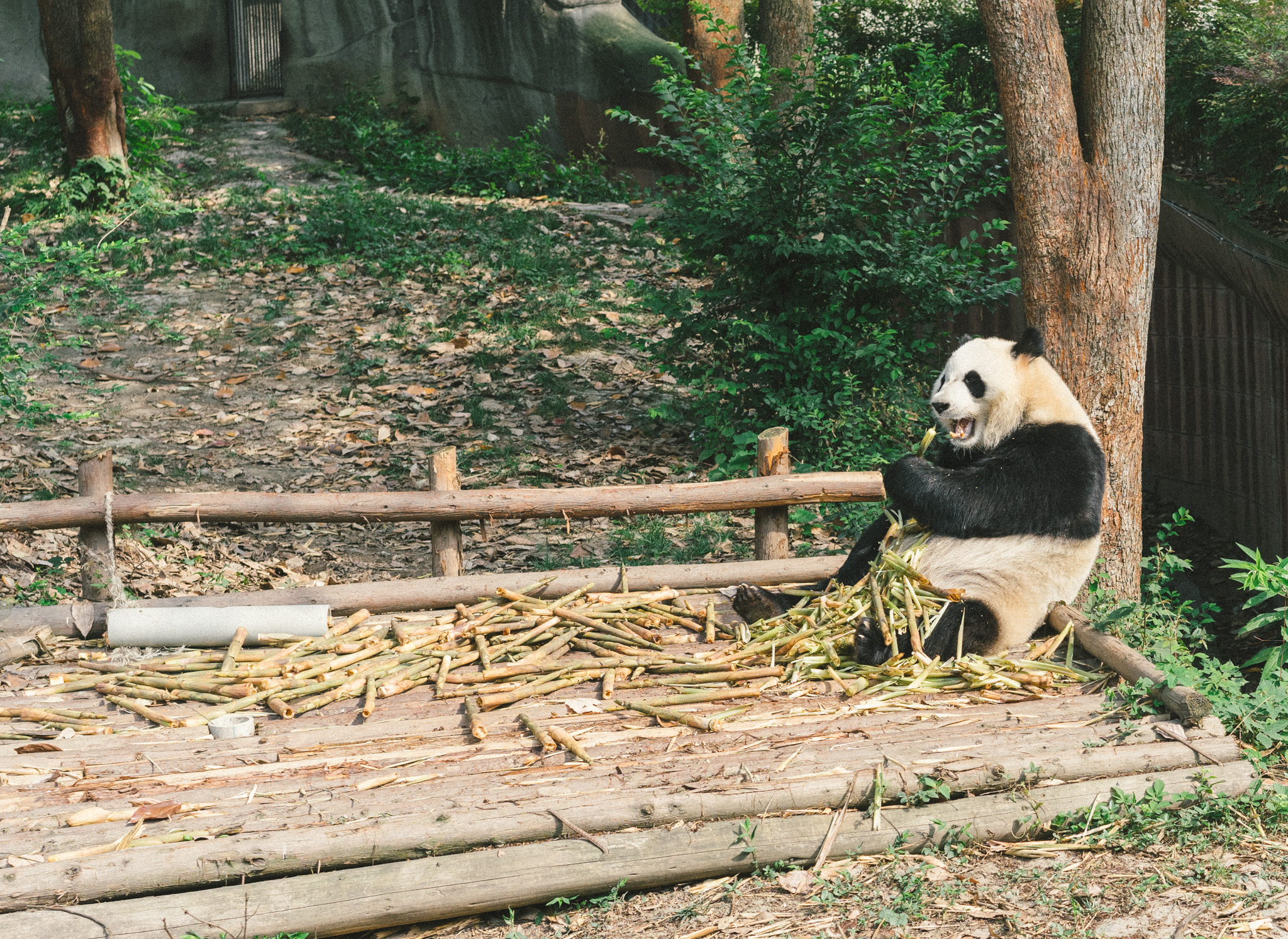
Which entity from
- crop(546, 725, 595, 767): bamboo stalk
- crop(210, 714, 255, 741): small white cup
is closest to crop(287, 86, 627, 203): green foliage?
crop(210, 714, 255, 741): small white cup

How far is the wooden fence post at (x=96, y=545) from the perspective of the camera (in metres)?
4.88

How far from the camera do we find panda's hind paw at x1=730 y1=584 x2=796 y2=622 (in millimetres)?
4645

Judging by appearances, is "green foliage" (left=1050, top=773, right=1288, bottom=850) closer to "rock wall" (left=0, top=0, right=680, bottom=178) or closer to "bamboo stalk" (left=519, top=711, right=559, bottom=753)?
"bamboo stalk" (left=519, top=711, right=559, bottom=753)

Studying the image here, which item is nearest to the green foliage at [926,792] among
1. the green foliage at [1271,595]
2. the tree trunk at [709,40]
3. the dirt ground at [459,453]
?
the dirt ground at [459,453]

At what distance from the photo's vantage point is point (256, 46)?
15578mm

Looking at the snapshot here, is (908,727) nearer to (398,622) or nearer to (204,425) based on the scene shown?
(398,622)

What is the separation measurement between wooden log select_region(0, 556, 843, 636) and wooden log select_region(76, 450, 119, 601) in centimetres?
20

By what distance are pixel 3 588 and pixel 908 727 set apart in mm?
4911

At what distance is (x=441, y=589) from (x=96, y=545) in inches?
62.9

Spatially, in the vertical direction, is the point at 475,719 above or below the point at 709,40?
below

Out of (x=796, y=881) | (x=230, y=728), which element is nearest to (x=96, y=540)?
(x=230, y=728)

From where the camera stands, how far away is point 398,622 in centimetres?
469

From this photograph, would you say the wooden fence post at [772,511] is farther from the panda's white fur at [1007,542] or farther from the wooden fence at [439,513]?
the panda's white fur at [1007,542]

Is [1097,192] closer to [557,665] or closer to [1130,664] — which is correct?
[1130,664]
